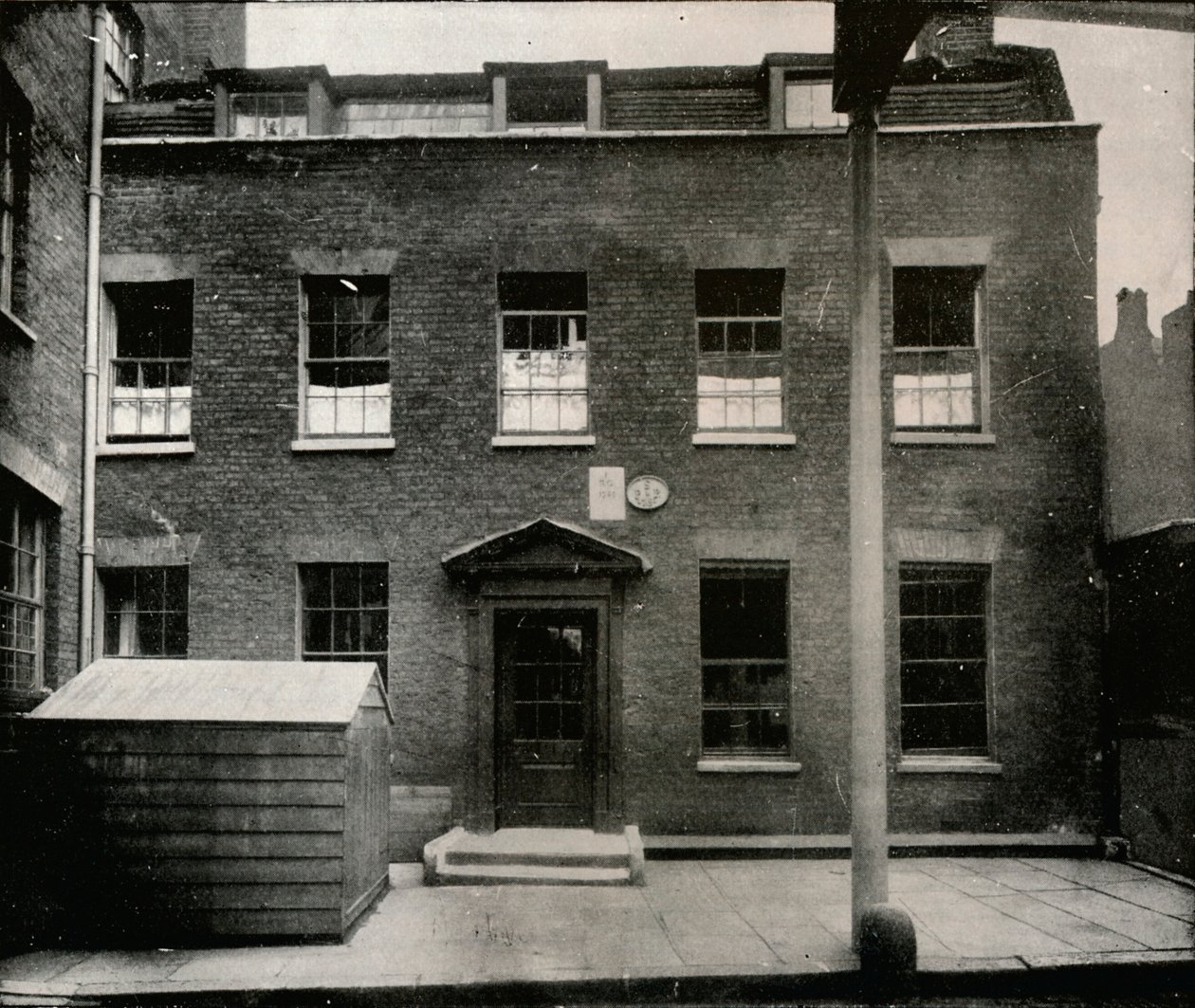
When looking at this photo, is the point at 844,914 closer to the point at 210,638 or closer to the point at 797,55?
the point at 210,638

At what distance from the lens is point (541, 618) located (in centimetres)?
1023

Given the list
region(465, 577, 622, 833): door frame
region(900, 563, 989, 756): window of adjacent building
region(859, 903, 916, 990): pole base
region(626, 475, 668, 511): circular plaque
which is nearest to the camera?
region(859, 903, 916, 990): pole base

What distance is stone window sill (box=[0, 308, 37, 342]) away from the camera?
831cm

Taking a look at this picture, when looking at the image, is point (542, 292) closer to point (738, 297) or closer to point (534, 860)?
point (738, 297)

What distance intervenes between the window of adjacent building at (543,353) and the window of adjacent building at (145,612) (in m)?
3.92

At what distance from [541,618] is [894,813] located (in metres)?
4.06

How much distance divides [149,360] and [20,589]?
9.32ft

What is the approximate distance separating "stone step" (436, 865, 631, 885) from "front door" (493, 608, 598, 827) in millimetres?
1075

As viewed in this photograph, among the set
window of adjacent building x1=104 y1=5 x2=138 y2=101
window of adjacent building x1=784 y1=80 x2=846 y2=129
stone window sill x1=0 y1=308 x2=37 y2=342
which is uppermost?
window of adjacent building x1=104 y1=5 x2=138 y2=101

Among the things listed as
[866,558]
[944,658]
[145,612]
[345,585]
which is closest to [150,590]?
[145,612]

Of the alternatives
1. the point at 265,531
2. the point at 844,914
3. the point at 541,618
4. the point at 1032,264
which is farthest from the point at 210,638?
the point at 1032,264

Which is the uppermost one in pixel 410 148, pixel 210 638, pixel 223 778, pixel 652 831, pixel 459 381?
pixel 410 148

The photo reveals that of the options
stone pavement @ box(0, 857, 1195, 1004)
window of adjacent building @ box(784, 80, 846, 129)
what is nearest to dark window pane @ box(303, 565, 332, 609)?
stone pavement @ box(0, 857, 1195, 1004)

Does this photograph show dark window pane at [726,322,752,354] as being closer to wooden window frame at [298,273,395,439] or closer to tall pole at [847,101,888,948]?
wooden window frame at [298,273,395,439]
